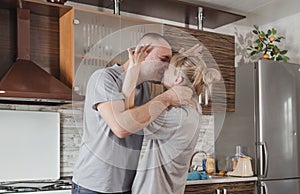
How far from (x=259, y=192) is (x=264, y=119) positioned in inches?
23.8

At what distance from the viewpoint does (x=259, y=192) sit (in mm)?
3371

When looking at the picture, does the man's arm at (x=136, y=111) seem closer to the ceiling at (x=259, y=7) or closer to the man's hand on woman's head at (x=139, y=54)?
the man's hand on woman's head at (x=139, y=54)

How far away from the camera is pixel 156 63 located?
85 centimetres

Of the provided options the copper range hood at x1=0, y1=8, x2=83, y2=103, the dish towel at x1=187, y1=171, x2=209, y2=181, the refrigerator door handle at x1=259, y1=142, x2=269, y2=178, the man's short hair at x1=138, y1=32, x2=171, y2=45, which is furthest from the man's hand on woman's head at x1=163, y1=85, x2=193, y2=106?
the refrigerator door handle at x1=259, y1=142, x2=269, y2=178

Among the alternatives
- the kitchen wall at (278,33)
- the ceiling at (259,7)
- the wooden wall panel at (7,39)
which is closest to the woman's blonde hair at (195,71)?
the wooden wall panel at (7,39)

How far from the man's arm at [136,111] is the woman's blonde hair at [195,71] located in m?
0.03

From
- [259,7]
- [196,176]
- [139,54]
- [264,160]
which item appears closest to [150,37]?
[139,54]

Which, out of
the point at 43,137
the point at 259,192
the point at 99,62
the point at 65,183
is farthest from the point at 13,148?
the point at 99,62

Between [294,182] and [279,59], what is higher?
[279,59]

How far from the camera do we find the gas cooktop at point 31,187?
2.48 m

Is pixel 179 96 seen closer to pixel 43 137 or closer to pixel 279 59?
pixel 43 137

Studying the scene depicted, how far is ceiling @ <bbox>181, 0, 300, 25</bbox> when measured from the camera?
3.70 meters

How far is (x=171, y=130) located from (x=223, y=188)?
8.08 feet

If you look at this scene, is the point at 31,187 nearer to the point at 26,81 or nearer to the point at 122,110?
the point at 26,81
